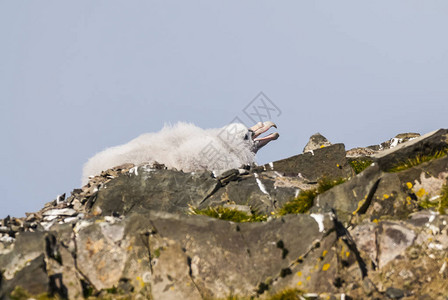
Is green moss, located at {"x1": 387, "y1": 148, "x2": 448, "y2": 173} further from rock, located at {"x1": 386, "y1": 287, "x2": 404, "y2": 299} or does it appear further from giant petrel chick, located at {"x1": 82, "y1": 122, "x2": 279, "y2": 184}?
giant petrel chick, located at {"x1": 82, "y1": 122, "x2": 279, "y2": 184}

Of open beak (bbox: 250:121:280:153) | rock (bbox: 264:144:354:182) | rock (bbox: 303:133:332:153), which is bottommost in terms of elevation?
rock (bbox: 264:144:354:182)

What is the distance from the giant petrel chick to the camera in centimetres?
1522

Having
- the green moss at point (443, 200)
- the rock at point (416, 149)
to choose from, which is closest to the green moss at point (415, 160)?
the rock at point (416, 149)

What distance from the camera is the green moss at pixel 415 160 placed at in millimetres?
10648

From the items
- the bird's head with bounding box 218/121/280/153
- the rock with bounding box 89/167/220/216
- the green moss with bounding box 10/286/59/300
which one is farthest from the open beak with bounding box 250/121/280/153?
the green moss with bounding box 10/286/59/300

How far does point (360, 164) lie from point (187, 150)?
4800 millimetres

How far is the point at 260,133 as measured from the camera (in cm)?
1680

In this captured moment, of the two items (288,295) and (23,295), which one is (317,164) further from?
(23,295)

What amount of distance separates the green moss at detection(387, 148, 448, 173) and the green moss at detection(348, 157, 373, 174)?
10.6 feet

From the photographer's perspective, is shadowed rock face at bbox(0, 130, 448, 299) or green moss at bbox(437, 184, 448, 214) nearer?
shadowed rock face at bbox(0, 130, 448, 299)

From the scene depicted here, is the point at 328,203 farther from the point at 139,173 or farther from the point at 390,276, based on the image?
the point at 139,173

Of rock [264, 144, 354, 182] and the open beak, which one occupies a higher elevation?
the open beak

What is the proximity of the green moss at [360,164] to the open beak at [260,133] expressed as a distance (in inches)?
106

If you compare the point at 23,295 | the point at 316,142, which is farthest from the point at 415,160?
the point at 316,142
